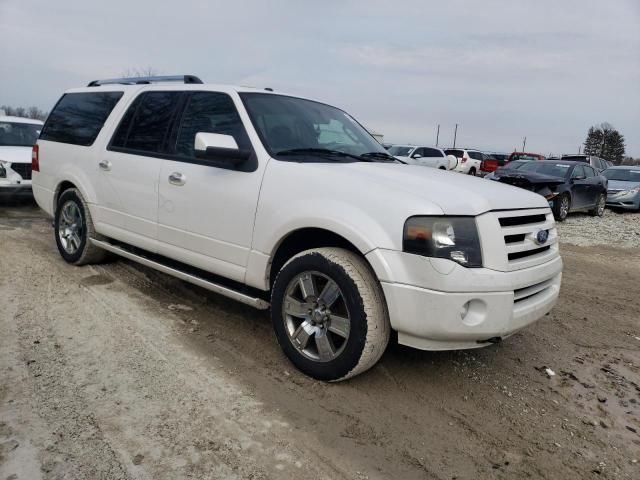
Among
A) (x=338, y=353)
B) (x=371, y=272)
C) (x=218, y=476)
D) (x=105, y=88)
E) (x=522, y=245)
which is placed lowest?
(x=218, y=476)

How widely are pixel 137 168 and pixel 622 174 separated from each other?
1704cm

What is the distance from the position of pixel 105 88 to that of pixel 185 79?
4.10 ft

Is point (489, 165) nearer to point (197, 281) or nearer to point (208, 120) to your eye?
point (208, 120)

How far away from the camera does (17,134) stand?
9.92m

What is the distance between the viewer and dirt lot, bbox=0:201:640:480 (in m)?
2.42

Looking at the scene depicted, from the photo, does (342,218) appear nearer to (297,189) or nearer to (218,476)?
(297,189)

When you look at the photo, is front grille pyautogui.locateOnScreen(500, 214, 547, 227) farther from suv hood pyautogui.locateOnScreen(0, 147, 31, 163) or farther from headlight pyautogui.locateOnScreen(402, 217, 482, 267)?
suv hood pyautogui.locateOnScreen(0, 147, 31, 163)

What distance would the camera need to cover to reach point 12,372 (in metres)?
3.07

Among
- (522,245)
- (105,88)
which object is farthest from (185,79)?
(522,245)

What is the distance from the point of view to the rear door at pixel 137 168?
13.7ft

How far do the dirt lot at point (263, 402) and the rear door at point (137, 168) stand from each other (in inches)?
26.1

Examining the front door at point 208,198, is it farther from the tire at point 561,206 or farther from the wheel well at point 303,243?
the tire at point 561,206

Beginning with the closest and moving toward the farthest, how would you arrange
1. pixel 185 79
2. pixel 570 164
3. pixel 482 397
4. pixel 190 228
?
pixel 482 397
pixel 190 228
pixel 185 79
pixel 570 164

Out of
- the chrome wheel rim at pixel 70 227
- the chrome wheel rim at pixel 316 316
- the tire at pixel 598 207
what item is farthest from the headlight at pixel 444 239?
the tire at pixel 598 207
